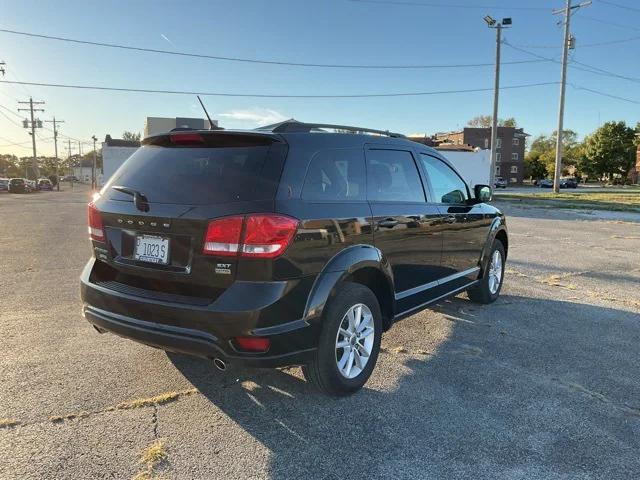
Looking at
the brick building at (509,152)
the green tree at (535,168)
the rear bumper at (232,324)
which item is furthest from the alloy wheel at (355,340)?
the green tree at (535,168)

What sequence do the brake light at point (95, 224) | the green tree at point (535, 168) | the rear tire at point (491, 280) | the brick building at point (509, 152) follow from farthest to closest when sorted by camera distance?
the green tree at point (535, 168)
the brick building at point (509, 152)
the rear tire at point (491, 280)
the brake light at point (95, 224)

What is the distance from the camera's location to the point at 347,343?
338 centimetres

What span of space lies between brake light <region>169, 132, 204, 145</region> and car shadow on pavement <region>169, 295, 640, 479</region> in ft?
5.65

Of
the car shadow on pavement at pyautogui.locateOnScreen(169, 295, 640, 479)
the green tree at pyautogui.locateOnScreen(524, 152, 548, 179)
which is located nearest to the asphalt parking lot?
the car shadow on pavement at pyautogui.locateOnScreen(169, 295, 640, 479)

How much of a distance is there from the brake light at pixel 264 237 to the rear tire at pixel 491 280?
11.1ft

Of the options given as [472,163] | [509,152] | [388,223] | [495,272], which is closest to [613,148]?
[509,152]

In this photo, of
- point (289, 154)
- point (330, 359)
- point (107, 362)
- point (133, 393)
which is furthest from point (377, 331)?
point (107, 362)

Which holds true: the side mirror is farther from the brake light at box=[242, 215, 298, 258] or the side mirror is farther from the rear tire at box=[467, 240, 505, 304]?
the brake light at box=[242, 215, 298, 258]

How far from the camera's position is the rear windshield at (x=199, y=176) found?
9.50 feet

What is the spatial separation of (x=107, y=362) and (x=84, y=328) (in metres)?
0.98

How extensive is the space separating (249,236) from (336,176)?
91 centimetres

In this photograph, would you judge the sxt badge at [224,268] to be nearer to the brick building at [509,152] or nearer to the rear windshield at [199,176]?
the rear windshield at [199,176]

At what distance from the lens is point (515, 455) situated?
9.11 feet

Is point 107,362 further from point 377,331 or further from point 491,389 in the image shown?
point 491,389
